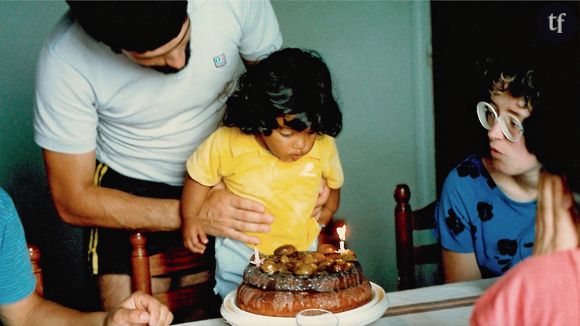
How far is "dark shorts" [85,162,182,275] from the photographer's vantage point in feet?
7.00

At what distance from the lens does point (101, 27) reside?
1604mm

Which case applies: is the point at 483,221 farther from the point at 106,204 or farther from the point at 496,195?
the point at 106,204

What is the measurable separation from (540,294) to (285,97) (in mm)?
1113

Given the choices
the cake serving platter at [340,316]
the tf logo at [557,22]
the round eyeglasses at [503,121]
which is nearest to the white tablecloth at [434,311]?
the cake serving platter at [340,316]

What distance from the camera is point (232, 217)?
1.99 meters

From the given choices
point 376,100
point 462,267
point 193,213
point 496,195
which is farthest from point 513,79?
point 376,100

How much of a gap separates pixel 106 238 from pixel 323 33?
1670 mm

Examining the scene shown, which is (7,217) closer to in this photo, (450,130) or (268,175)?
(268,175)

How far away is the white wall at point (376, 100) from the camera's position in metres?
3.42

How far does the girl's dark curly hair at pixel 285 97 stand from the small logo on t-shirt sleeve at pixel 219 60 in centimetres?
9

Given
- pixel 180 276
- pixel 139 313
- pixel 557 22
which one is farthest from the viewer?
pixel 557 22

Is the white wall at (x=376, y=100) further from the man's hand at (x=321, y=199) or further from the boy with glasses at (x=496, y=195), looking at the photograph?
the boy with glasses at (x=496, y=195)

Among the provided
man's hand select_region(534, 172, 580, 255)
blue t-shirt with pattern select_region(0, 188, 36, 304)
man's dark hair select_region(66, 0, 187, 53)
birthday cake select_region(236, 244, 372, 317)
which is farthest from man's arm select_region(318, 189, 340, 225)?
man's hand select_region(534, 172, 580, 255)

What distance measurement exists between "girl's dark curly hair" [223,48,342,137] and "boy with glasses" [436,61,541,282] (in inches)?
15.9
